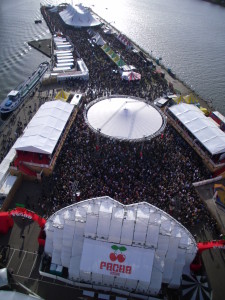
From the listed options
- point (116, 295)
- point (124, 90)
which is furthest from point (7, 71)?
point (116, 295)

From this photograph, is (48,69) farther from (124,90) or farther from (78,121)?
(78,121)

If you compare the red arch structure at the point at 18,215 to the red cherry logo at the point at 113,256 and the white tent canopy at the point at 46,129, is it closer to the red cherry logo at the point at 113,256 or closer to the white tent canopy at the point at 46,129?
the red cherry logo at the point at 113,256

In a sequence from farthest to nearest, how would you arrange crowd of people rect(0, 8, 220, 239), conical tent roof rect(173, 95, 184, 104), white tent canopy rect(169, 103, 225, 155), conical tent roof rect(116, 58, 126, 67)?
conical tent roof rect(116, 58, 126, 67), conical tent roof rect(173, 95, 184, 104), white tent canopy rect(169, 103, 225, 155), crowd of people rect(0, 8, 220, 239)

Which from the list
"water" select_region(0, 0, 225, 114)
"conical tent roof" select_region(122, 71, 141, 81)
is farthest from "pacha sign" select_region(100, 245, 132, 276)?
"water" select_region(0, 0, 225, 114)

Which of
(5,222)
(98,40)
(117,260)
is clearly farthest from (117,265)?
(98,40)

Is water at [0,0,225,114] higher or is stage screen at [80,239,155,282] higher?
water at [0,0,225,114]

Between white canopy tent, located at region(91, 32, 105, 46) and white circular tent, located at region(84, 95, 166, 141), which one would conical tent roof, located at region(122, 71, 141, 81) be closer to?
white circular tent, located at region(84, 95, 166, 141)
